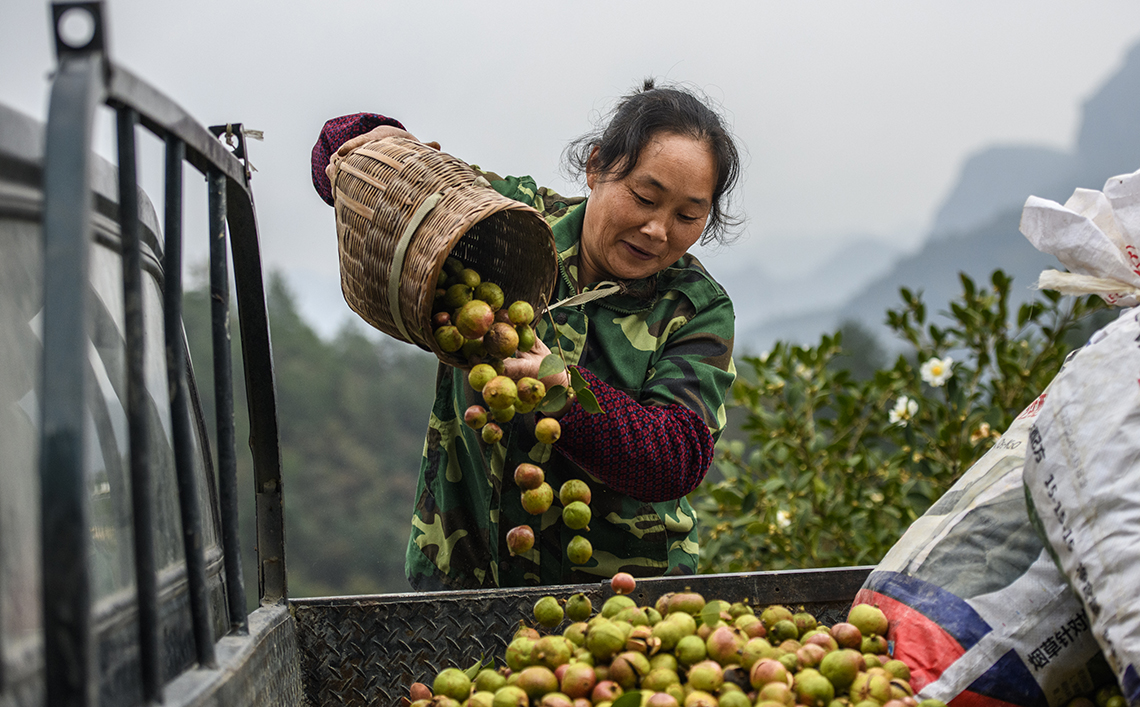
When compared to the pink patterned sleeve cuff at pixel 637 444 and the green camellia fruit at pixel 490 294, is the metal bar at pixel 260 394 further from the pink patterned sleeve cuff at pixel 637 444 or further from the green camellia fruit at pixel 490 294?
the pink patterned sleeve cuff at pixel 637 444

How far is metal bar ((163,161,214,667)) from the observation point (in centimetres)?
84

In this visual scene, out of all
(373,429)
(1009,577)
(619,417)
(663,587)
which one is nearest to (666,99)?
(619,417)

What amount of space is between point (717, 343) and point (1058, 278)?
2.06 feet

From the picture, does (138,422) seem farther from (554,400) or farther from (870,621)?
(870,621)

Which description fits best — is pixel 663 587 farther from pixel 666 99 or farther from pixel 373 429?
pixel 373 429

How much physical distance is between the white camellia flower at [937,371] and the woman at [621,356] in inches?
59.2

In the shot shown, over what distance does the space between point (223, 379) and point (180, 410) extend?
0.16 metres

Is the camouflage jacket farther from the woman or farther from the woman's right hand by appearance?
the woman's right hand

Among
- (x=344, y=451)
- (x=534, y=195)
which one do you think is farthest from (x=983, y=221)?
(x=534, y=195)

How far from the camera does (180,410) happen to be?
2.73ft

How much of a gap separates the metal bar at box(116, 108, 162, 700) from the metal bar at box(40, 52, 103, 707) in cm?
11

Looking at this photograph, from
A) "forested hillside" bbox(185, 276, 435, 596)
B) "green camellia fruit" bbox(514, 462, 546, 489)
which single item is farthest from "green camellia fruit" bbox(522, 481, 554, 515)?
"forested hillside" bbox(185, 276, 435, 596)

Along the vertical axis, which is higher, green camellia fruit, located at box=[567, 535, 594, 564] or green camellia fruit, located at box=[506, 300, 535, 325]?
green camellia fruit, located at box=[506, 300, 535, 325]

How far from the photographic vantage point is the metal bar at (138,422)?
0.69m
